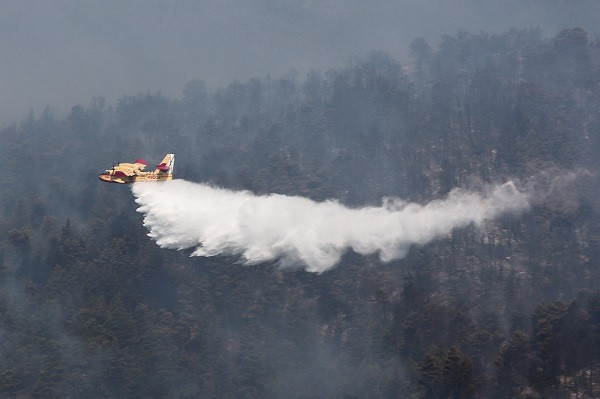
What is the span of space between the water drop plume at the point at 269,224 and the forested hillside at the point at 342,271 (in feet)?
34.1

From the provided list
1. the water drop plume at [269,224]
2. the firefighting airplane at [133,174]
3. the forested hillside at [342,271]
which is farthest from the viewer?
the forested hillside at [342,271]

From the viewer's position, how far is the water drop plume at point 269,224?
2409 inches

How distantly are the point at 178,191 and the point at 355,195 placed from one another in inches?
2142

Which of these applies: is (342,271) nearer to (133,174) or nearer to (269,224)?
(269,224)

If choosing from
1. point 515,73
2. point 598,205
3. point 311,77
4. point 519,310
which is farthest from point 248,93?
point 519,310

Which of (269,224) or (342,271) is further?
(342,271)

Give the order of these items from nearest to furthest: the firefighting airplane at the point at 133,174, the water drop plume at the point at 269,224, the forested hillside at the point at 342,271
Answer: the firefighting airplane at the point at 133,174 → the water drop plume at the point at 269,224 → the forested hillside at the point at 342,271

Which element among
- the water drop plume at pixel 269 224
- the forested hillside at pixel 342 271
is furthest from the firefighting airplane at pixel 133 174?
the forested hillside at pixel 342 271

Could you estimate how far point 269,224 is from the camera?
215ft

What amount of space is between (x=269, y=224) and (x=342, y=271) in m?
31.2

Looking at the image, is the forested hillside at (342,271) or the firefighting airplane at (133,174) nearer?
the firefighting airplane at (133,174)

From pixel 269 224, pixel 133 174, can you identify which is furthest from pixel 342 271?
pixel 133 174

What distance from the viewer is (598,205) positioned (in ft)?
329

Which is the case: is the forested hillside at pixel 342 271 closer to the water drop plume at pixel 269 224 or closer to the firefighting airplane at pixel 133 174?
the water drop plume at pixel 269 224
